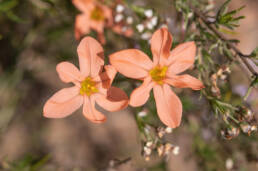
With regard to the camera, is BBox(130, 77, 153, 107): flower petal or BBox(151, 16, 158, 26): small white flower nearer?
BBox(130, 77, 153, 107): flower petal

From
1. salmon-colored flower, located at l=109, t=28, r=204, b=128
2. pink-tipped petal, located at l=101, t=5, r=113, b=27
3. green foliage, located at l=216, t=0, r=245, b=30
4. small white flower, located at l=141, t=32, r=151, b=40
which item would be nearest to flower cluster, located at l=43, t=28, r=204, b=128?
salmon-colored flower, located at l=109, t=28, r=204, b=128

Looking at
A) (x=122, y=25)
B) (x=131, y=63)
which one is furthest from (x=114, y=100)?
(x=122, y=25)

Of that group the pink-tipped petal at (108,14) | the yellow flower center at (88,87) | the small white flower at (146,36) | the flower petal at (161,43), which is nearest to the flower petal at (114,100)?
the yellow flower center at (88,87)

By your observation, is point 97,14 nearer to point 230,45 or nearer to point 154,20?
point 154,20

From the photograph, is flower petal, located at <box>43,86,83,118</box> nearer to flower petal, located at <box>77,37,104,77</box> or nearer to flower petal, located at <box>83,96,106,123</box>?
flower petal, located at <box>83,96,106,123</box>

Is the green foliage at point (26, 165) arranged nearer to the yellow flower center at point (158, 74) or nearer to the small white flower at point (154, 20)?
the yellow flower center at point (158, 74)

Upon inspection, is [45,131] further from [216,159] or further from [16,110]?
[216,159]

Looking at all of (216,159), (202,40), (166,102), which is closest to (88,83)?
(166,102)
